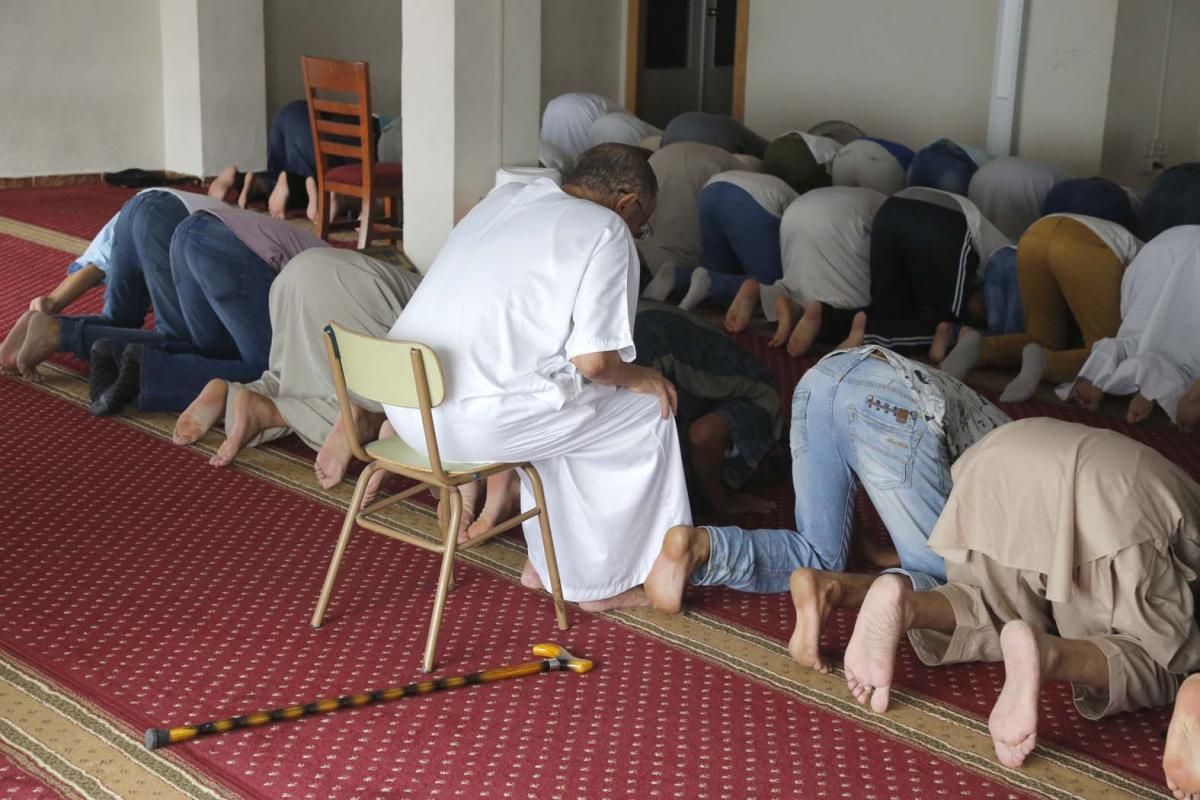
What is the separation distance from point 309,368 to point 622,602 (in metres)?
1.40

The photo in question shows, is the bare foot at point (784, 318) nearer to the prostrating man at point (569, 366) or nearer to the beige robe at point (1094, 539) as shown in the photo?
the prostrating man at point (569, 366)

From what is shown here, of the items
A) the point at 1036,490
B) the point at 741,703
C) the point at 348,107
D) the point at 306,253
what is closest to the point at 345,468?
the point at 306,253

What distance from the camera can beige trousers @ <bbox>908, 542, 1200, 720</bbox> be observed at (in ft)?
8.71

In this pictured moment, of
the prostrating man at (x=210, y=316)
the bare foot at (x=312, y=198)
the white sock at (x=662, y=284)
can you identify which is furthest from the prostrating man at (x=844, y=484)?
the bare foot at (x=312, y=198)

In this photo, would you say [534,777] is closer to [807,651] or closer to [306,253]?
[807,651]

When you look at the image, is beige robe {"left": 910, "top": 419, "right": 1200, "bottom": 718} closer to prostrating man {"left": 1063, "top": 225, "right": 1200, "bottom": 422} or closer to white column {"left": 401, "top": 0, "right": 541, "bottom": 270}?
prostrating man {"left": 1063, "top": 225, "right": 1200, "bottom": 422}

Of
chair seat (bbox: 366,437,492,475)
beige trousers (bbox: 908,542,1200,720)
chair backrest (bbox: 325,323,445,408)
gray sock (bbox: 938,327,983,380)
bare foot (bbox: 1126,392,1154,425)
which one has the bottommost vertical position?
bare foot (bbox: 1126,392,1154,425)

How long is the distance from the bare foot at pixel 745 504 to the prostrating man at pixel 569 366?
562 mm

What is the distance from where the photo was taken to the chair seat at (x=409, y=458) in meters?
3.05

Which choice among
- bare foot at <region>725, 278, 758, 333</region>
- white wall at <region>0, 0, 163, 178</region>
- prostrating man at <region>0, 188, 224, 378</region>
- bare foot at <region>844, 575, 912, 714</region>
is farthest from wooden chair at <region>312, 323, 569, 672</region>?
white wall at <region>0, 0, 163, 178</region>

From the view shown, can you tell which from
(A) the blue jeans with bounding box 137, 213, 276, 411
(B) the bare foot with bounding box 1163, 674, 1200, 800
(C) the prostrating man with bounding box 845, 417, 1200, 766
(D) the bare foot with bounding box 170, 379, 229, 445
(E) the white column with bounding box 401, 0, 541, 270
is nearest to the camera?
(B) the bare foot with bounding box 1163, 674, 1200, 800

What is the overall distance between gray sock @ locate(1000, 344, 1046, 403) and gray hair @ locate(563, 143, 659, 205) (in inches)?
88.4

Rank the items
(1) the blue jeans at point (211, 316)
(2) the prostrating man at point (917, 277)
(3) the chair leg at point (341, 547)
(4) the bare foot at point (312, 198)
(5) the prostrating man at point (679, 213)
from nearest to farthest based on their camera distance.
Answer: (3) the chair leg at point (341, 547) < (1) the blue jeans at point (211, 316) < (2) the prostrating man at point (917, 277) < (5) the prostrating man at point (679, 213) < (4) the bare foot at point (312, 198)

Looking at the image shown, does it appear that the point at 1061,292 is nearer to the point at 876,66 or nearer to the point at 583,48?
the point at 876,66
